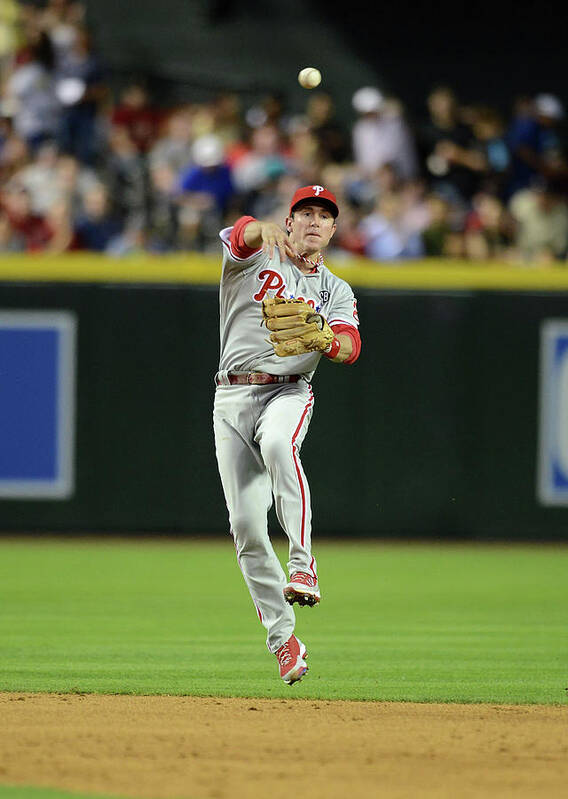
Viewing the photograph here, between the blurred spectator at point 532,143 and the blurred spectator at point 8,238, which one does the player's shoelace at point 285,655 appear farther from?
the blurred spectator at point 532,143

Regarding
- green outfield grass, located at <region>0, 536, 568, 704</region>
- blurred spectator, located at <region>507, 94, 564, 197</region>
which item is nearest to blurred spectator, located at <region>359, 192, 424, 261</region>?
blurred spectator, located at <region>507, 94, 564, 197</region>

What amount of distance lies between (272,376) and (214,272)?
19.6 feet

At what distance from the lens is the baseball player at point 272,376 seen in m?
6.07

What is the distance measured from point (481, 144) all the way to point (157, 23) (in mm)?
4731

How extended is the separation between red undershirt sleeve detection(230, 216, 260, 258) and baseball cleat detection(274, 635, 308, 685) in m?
1.60

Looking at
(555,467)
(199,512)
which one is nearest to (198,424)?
(199,512)

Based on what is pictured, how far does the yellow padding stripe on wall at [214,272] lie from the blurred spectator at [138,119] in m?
2.08

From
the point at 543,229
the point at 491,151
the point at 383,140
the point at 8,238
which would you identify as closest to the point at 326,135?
the point at 383,140

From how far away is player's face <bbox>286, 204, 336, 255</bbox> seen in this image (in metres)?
6.18

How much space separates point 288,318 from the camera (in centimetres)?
Result: 604

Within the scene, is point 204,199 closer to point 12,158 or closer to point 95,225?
point 95,225

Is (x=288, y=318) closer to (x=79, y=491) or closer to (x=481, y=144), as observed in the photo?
(x=79, y=491)

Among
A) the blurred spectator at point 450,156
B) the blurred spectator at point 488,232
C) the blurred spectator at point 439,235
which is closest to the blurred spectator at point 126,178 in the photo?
the blurred spectator at point 439,235

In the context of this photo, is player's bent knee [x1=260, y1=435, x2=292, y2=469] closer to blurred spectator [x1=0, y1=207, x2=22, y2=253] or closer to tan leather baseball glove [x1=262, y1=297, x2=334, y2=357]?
tan leather baseball glove [x1=262, y1=297, x2=334, y2=357]
